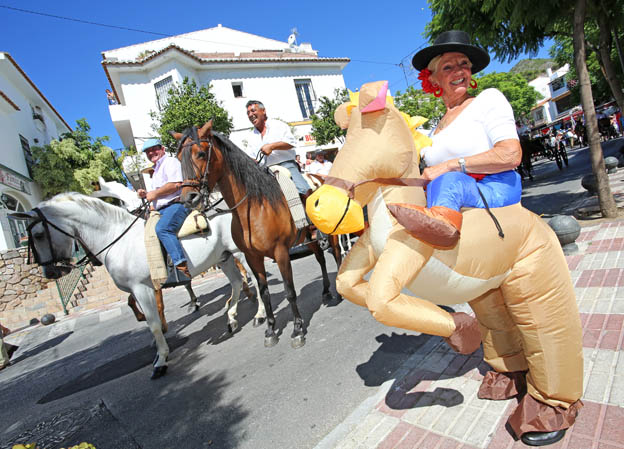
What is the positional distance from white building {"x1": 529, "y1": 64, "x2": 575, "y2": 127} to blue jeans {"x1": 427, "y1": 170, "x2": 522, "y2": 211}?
2137 inches

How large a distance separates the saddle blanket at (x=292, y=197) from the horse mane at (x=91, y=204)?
217 cm

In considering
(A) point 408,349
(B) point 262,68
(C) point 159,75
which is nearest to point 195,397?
(A) point 408,349

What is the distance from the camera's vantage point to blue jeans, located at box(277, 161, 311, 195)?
4906 millimetres

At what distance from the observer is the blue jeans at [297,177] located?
491cm

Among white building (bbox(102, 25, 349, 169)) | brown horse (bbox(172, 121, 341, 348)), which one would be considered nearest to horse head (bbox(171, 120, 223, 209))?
brown horse (bbox(172, 121, 341, 348))

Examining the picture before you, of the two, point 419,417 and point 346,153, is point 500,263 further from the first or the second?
point 419,417

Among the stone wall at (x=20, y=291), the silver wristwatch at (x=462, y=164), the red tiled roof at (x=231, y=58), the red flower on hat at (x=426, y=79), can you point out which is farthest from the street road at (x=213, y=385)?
the red tiled roof at (x=231, y=58)

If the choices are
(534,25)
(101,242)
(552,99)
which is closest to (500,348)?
Answer: (101,242)

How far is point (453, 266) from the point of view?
5.65 feet

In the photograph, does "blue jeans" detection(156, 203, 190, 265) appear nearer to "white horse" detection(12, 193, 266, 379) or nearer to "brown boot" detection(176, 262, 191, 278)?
"brown boot" detection(176, 262, 191, 278)

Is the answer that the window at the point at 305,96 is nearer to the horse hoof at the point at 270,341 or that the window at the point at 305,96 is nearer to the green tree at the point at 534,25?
the green tree at the point at 534,25

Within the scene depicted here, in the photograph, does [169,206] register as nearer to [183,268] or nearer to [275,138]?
[183,268]

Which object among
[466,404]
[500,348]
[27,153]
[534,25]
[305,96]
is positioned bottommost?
[466,404]

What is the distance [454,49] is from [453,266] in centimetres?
134
